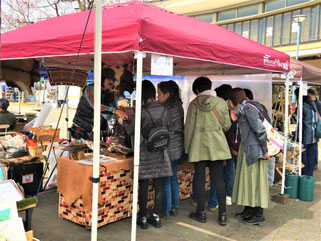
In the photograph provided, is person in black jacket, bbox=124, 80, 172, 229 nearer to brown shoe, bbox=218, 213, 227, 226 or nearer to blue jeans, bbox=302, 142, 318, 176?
brown shoe, bbox=218, 213, 227, 226

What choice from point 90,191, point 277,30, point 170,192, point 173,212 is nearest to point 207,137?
point 170,192

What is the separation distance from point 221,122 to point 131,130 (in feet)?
3.86

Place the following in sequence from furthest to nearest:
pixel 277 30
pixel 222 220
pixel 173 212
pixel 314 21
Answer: pixel 277 30 → pixel 314 21 → pixel 173 212 → pixel 222 220

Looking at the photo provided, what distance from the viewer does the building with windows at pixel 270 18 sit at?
764 inches

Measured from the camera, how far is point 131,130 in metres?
3.51

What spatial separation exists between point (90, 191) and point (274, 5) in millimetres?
22963

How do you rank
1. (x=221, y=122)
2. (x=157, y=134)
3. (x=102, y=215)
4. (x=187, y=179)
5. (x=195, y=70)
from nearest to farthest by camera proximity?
1. (x=157, y=134)
2. (x=102, y=215)
3. (x=221, y=122)
4. (x=187, y=179)
5. (x=195, y=70)

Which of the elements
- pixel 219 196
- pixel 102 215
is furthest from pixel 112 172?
pixel 219 196

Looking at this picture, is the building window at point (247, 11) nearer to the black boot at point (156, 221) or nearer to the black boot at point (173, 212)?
the black boot at point (173, 212)

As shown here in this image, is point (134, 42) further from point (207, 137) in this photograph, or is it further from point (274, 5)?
point (274, 5)

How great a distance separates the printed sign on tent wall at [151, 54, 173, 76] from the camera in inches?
117

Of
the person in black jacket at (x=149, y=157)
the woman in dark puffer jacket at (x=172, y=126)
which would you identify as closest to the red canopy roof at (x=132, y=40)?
the person in black jacket at (x=149, y=157)

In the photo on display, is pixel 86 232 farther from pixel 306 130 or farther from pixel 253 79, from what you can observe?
pixel 306 130

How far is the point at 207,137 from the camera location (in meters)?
3.83
